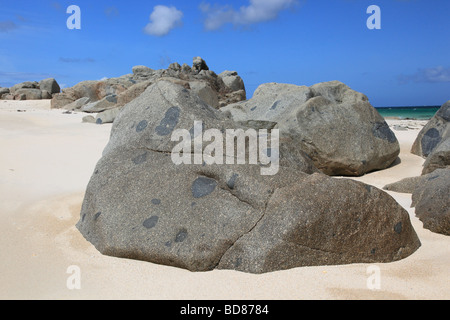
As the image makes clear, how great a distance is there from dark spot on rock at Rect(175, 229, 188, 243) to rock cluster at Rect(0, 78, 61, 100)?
27.8 m

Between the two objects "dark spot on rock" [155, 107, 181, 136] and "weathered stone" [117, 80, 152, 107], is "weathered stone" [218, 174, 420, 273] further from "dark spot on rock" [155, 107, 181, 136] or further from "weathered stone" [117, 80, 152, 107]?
"weathered stone" [117, 80, 152, 107]

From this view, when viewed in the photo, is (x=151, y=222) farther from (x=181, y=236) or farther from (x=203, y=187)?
(x=203, y=187)

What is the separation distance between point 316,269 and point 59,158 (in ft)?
21.3

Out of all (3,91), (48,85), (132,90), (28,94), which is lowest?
(132,90)

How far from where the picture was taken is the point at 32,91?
1189 inches

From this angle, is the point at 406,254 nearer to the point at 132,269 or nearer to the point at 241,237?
the point at 241,237

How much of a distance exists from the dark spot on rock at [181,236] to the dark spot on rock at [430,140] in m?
7.92

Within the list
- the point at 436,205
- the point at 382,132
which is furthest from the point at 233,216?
the point at 382,132

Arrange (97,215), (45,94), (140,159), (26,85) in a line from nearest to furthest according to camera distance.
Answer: (97,215), (140,159), (45,94), (26,85)

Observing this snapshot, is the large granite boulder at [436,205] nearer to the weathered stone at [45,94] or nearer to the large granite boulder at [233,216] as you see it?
the large granite boulder at [233,216]

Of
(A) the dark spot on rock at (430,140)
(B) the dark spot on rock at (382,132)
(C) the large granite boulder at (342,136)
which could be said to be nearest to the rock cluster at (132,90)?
(C) the large granite boulder at (342,136)

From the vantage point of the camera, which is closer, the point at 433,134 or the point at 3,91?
the point at 433,134

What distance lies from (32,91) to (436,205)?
3066cm

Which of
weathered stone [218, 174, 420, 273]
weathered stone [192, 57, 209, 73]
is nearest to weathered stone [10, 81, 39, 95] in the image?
weathered stone [192, 57, 209, 73]
